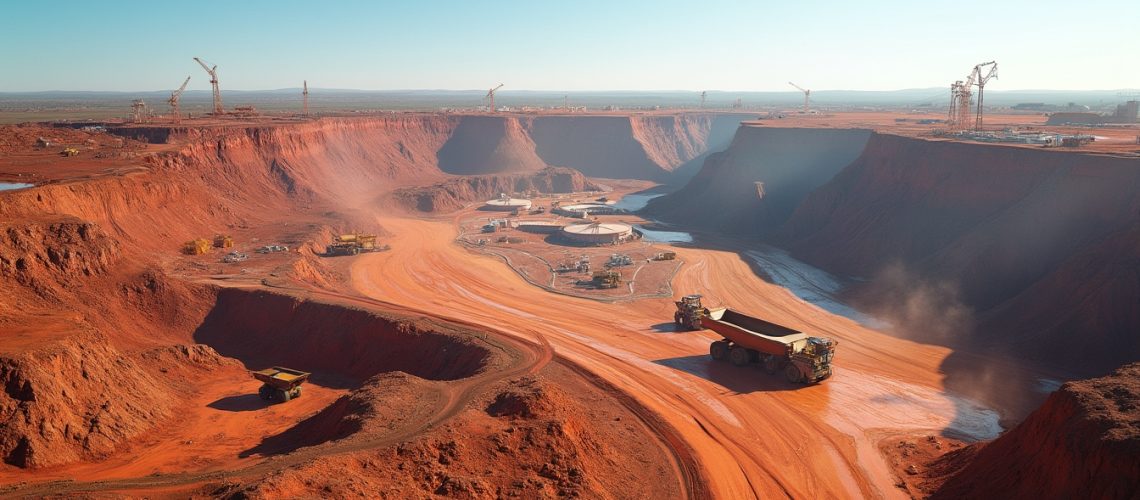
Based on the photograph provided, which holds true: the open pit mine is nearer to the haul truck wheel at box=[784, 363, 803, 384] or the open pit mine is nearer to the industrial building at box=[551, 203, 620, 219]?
the haul truck wheel at box=[784, 363, 803, 384]

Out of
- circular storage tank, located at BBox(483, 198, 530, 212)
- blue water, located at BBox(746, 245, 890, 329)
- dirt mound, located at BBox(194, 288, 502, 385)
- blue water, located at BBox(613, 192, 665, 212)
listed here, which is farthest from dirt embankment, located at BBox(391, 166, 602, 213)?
dirt mound, located at BBox(194, 288, 502, 385)

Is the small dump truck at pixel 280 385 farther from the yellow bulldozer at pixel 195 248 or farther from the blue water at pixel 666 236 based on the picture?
the blue water at pixel 666 236

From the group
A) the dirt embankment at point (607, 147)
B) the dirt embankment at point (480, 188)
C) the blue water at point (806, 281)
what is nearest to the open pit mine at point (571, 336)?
the blue water at point (806, 281)

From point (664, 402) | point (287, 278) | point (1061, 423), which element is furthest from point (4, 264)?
point (1061, 423)

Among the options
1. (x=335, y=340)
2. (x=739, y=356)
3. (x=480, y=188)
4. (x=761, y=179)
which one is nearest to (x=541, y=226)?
(x=761, y=179)

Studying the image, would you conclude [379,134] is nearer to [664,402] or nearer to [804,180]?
[804,180]

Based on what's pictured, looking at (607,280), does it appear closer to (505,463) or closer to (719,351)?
(719,351)
